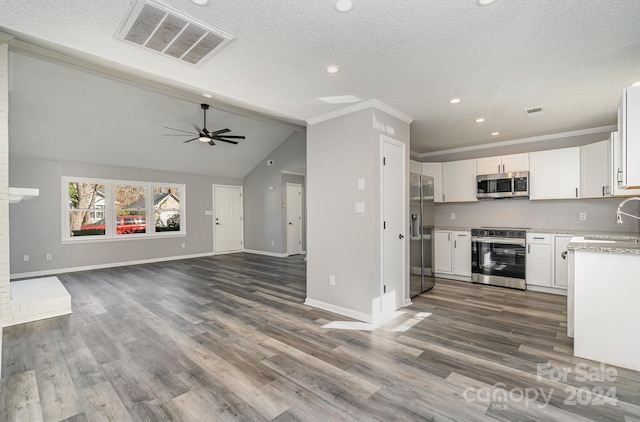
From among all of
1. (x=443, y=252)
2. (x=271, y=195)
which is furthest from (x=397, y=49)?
(x=271, y=195)

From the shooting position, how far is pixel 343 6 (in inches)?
69.1

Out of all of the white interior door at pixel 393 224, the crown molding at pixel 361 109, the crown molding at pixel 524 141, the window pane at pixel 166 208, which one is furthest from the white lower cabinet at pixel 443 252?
the window pane at pixel 166 208

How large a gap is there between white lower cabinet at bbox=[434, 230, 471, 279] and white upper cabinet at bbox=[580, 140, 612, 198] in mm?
1743

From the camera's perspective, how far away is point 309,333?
9.91ft

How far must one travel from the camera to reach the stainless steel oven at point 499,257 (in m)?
4.62

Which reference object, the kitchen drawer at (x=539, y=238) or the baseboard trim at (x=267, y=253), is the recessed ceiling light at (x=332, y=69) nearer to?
the kitchen drawer at (x=539, y=238)

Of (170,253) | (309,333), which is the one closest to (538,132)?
(309,333)

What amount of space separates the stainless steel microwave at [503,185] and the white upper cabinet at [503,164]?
8cm

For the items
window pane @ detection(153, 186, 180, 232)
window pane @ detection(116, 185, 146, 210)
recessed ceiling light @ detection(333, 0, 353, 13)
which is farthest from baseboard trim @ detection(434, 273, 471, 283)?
window pane @ detection(116, 185, 146, 210)

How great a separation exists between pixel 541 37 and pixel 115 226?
820 centimetres

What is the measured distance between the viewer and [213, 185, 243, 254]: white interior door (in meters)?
8.73

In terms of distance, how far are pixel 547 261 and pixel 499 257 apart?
0.63 metres

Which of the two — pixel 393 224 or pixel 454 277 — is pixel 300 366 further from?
pixel 454 277

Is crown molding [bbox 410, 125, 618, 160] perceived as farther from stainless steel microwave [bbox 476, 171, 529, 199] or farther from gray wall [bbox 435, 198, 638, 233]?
gray wall [bbox 435, 198, 638, 233]
